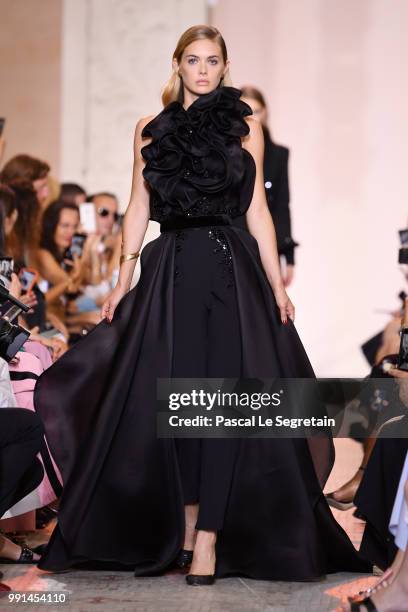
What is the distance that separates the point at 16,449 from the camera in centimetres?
315

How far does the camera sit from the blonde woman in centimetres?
340

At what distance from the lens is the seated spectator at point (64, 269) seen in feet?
24.7

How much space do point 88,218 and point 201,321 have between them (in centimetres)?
441

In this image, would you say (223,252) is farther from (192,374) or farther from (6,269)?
(6,269)

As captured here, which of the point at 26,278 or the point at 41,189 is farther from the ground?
the point at 41,189

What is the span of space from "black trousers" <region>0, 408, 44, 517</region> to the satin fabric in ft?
0.86

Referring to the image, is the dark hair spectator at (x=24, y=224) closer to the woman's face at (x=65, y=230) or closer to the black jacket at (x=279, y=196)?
the woman's face at (x=65, y=230)

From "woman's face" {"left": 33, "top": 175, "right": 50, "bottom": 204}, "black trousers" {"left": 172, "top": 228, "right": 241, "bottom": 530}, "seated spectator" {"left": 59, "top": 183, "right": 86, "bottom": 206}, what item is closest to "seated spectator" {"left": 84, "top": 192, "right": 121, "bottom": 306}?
"seated spectator" {"left": 59, "top": 183, "right": 86, "bottom": 206}

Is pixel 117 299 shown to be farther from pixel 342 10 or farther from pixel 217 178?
pixel 342 10

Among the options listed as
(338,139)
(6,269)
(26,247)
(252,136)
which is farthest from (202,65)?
(338,139)

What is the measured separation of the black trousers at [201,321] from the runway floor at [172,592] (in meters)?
0.31

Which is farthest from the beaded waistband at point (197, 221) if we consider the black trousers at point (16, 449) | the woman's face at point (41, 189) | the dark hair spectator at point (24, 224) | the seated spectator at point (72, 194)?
the seated spectator at point (72, 194)

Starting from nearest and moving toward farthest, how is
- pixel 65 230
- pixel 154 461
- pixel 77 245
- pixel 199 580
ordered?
pixel 199 580, pixel 154 461, pixel 77 245, pixel 65 230

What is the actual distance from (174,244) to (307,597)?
1.15 meters
